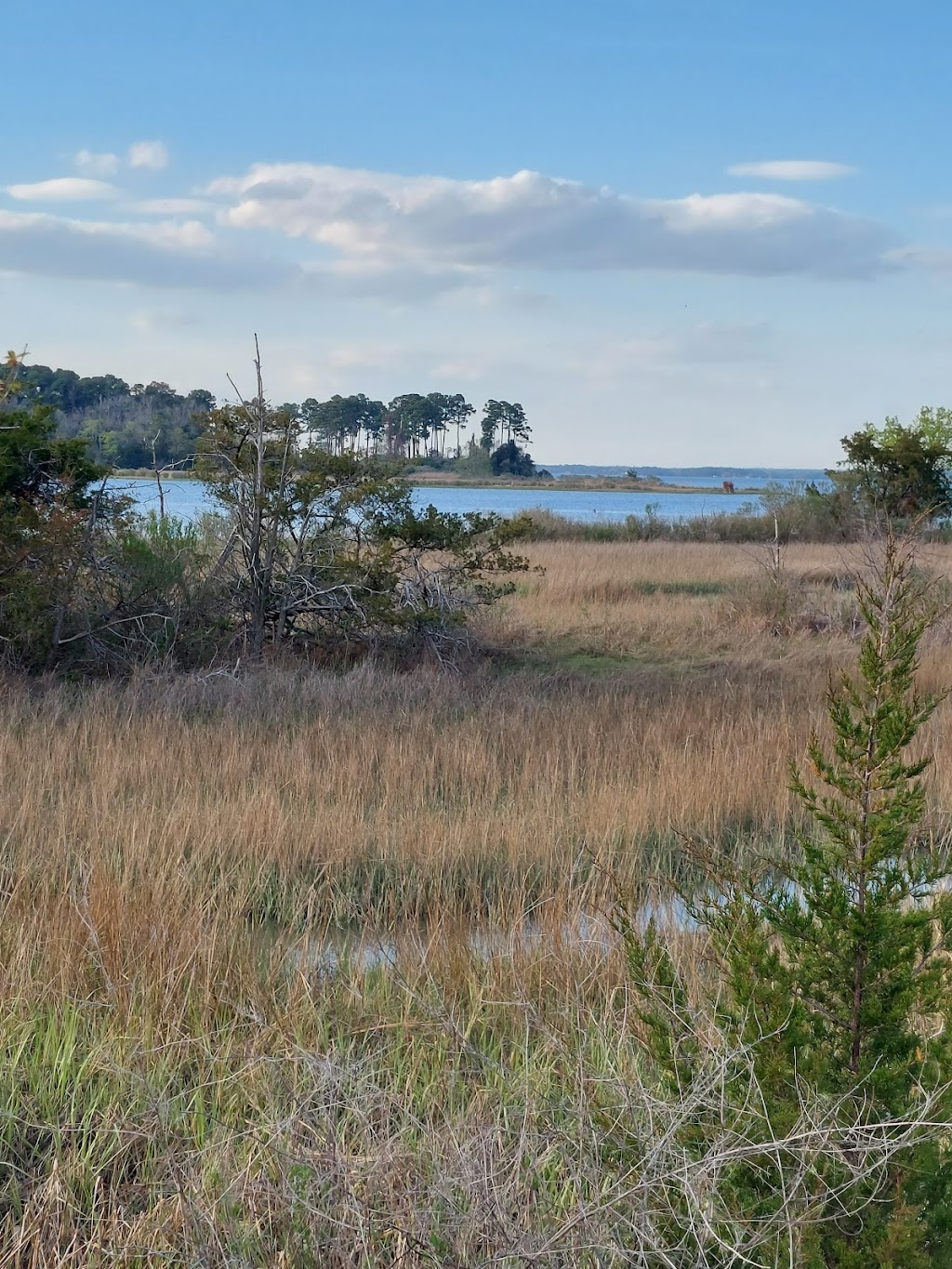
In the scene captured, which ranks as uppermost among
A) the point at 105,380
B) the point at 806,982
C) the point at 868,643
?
the point at 105,380

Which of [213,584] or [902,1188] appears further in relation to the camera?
[213,584]

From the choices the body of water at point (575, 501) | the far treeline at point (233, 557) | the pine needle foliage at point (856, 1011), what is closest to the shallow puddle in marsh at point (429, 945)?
the pine needle foliage at point (856, 1011)

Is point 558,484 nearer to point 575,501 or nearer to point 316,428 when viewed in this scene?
point 575,501

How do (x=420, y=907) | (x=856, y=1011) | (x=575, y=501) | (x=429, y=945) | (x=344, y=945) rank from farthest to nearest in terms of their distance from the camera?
(x=575, y=501)
(x=420, y=907)
(x=344, y=945)
(x=429, y=945)
(x=856, y=1011)

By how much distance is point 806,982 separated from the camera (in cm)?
287

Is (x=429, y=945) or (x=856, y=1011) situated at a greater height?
(x=856, y=1011)

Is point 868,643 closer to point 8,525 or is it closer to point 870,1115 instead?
point 870,1115

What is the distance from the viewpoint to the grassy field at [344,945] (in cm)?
Result: 271

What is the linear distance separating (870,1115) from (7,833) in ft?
15.7

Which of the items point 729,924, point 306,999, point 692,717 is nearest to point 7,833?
point 306,999

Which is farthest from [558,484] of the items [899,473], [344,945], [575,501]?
[344,945]

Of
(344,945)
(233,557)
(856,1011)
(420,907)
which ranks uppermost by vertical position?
(233,557)

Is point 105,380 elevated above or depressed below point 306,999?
above

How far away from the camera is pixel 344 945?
485 centimetres
